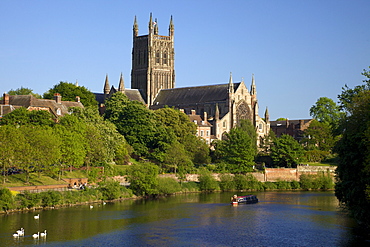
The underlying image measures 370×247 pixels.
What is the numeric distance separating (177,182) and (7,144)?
29.6 metres

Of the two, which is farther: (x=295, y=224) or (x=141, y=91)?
(x=141, y=91)

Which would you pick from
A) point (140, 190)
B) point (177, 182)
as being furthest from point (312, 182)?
point (140, 190)

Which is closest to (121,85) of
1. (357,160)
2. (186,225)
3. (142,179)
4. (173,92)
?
(173,92)

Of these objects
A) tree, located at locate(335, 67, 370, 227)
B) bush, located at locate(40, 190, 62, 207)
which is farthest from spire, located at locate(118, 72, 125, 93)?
tree, located at locate(335, 67, 370, 227)

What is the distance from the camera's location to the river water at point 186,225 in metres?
53.4

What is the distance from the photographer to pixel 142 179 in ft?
278

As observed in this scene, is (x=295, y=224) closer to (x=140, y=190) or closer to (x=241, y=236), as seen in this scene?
(x=241, y=236)

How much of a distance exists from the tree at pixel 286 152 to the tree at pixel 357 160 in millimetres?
54268

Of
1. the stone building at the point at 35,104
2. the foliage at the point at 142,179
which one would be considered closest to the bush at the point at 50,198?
the foliage at the point at 142,179

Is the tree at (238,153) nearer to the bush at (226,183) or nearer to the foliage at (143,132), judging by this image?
the bush at (226,183)

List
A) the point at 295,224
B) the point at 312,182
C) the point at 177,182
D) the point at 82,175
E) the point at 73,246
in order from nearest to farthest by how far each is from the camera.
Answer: the point at 73,246, the point at 295,224, the point at 82,175, the point at 177,182, the point at 312,182

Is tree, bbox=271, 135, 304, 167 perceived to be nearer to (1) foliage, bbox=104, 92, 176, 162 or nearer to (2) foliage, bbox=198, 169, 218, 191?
(2) foliage, bbox=198, 169, 218, 191

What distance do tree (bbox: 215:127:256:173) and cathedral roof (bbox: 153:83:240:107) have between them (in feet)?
117

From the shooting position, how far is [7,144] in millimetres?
72125
